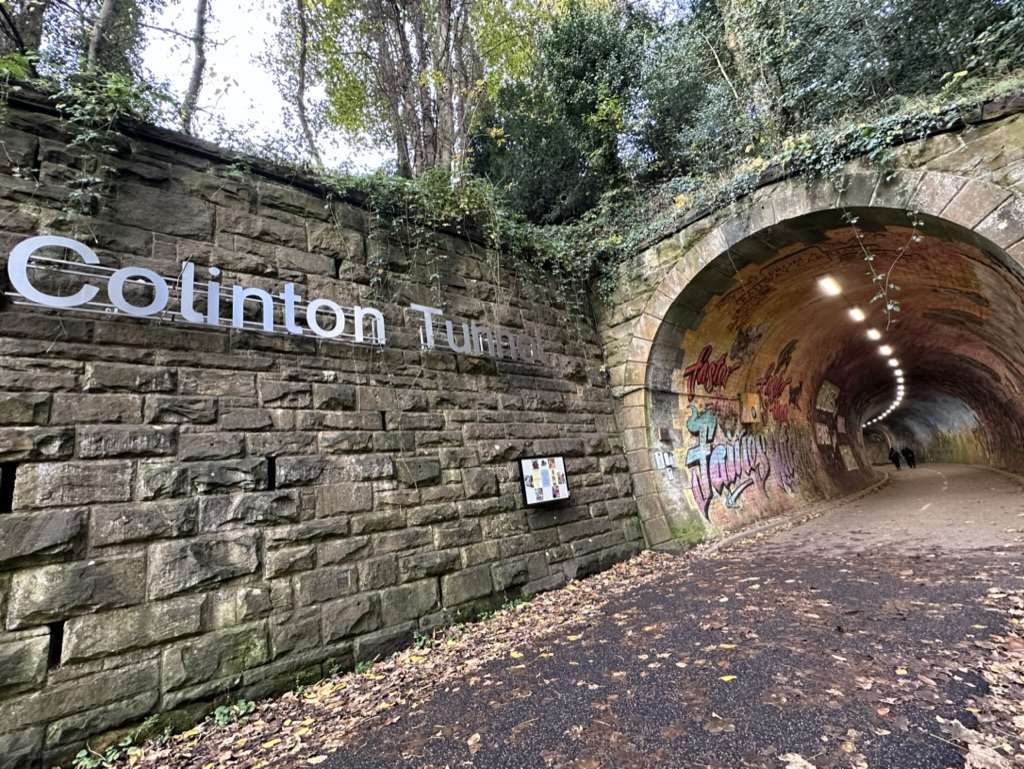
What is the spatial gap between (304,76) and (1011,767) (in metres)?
13.2

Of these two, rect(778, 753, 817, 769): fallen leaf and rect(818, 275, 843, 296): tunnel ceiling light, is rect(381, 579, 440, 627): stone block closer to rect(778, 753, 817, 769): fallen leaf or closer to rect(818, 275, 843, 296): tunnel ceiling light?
rect(778, 753, 817, 769): fallen leaf

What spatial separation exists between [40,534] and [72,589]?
1.26 feet

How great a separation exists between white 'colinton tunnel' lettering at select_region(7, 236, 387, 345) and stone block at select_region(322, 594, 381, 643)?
227 cm

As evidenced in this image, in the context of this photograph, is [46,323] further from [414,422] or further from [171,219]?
[414,422]

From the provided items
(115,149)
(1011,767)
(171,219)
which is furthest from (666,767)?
(115,149)

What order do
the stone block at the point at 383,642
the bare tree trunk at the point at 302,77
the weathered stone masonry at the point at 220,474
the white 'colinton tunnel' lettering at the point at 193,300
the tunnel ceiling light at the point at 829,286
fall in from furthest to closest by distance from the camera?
the bare tree trunk at the point at 302,77, the tunnel ceiling light at the point at 829,286, the stone block at the point at 383,642, the white 'colinton tunnel' lettering at the point at 193,300, the weathered stone masonry at the point at 220,474

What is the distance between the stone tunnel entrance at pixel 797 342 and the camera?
6246 millimetres

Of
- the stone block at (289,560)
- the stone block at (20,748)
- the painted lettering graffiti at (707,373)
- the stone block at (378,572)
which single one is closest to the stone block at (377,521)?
the stone block at (378,572)

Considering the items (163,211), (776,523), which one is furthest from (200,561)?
(776,523)

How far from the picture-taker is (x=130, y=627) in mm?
2975

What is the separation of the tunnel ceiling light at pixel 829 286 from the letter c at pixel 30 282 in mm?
9203

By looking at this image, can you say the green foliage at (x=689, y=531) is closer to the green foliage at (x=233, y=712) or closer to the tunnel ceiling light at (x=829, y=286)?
the tunnel ceiling light at (x=829, y=286)

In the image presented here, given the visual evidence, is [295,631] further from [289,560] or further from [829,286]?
[829,286]

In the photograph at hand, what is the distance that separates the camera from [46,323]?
10.3 ft
